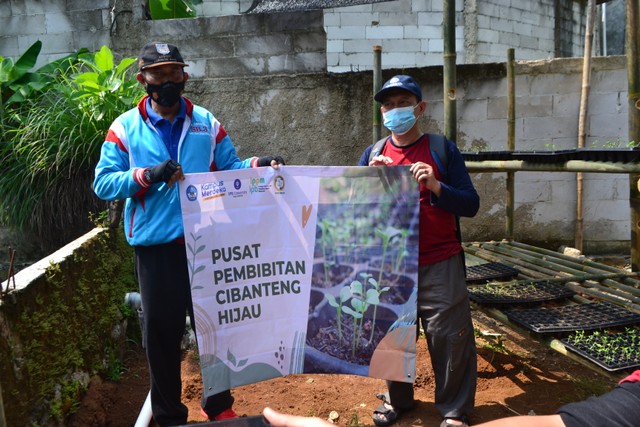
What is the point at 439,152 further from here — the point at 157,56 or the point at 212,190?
the point at 157,56

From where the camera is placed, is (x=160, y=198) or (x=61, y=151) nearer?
(x=160, y=198)

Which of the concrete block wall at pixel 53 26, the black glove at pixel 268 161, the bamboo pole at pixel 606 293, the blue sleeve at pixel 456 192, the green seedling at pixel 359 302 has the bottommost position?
the bamboo pole at pixel 606 293

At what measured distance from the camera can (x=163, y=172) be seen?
2.55 metres

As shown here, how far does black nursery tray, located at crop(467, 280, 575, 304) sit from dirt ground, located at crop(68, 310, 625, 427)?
0.22m

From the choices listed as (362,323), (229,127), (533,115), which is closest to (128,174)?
(362,323)

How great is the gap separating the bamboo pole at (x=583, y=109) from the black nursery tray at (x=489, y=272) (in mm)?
2508

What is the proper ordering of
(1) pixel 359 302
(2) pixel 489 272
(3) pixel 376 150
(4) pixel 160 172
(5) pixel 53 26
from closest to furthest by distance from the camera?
(4) pixel 160 172 → (1) pixel 359 302 → (3) pixel 376 150 → (2) pixel 489 272 → (5) pixel 53 26

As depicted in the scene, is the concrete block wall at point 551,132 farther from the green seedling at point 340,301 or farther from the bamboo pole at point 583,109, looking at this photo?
the green seedling at point 340,301

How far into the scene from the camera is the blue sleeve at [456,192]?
2.71m

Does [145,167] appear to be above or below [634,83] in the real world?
below

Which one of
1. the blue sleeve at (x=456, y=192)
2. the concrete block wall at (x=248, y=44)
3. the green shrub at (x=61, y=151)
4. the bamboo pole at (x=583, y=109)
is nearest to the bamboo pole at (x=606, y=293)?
the blue sleeve at (x=456, y=192)

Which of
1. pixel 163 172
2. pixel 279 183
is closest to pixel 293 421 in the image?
pixel 163 172

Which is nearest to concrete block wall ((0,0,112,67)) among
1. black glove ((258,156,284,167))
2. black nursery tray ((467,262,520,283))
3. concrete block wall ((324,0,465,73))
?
concrete block wall ((324,0,465,73))

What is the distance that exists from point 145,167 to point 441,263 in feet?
4.83
